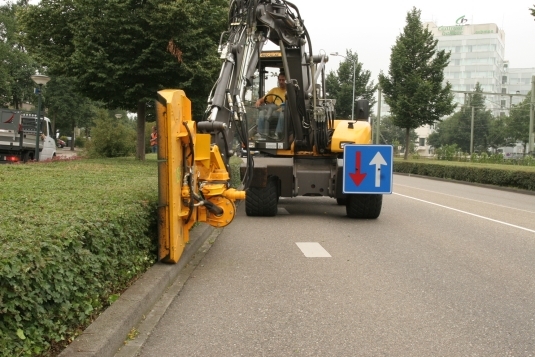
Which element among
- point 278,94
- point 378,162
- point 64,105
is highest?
point 64,105

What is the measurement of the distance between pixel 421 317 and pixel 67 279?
3125 mm

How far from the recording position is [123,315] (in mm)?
4582

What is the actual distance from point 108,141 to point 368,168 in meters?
19.0

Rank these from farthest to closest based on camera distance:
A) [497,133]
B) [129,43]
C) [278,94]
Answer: [497,133], [129,43], [278,94]

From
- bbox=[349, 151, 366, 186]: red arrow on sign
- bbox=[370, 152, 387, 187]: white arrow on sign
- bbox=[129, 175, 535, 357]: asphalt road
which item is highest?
bbox=[370, 152, 387, 187]: white arrow on sign

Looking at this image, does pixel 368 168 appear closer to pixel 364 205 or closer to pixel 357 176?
pixel 357 176

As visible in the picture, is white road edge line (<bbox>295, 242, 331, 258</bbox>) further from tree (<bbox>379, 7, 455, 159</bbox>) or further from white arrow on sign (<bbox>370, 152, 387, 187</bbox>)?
tree (<bbox>379, 7, 455, 159</bbox>)

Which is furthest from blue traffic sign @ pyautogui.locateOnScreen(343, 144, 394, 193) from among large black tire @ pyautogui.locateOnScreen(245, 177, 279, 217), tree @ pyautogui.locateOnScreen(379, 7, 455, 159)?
tree @ pyautogui.locateOnScreen(379, 7, 455, 159)

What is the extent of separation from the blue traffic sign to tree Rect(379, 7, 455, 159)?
29309mm

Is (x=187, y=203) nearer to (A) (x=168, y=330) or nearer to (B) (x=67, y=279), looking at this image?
(A) (x=168, y=330)

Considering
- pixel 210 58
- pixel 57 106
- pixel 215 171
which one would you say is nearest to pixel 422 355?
pixel 215 171

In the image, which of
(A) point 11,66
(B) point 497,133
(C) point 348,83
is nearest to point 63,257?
(C) point 348,83

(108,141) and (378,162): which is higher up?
(108,141)

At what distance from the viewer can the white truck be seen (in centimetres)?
2553
